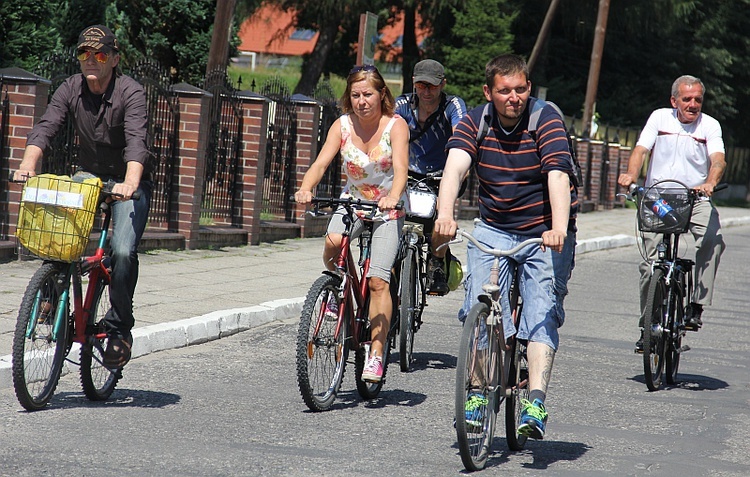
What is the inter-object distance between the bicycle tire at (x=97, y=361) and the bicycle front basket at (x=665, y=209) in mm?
3705

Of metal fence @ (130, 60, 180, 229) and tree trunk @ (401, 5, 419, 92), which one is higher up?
tree trunk @ (401, 5, 419, 92)

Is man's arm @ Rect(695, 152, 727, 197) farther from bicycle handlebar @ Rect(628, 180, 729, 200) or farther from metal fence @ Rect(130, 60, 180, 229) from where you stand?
metal fence @ Rect(130, 60, 180, 229)

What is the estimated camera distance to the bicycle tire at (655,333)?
26.6ft

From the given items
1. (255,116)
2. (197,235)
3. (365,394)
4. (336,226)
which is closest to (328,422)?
(365,394)

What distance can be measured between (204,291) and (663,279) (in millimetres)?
4276

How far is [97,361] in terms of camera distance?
663 centimetres

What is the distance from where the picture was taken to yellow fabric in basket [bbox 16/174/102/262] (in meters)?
6.02

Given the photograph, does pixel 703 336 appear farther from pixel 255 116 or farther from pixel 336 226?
pixel 255 116

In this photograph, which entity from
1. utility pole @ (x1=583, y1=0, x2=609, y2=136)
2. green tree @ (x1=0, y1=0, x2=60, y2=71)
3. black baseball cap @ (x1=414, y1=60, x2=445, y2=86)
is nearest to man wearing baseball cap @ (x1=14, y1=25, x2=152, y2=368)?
black baseball cap @ (x1=414, y1=60, x2=445, y2=86)

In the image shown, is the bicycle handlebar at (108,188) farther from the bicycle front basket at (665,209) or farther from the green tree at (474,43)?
the green tree at (474,43)

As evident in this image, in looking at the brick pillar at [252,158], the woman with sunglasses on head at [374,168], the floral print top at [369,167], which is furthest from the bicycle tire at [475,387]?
the brick pillar at [252,158]

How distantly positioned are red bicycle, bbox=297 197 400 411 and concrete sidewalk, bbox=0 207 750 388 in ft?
5.81

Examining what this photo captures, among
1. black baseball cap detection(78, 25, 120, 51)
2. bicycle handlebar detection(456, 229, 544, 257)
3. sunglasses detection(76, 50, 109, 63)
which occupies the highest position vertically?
black baseball cap detection(78, 25, 120, 51)

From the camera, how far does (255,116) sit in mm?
15984
